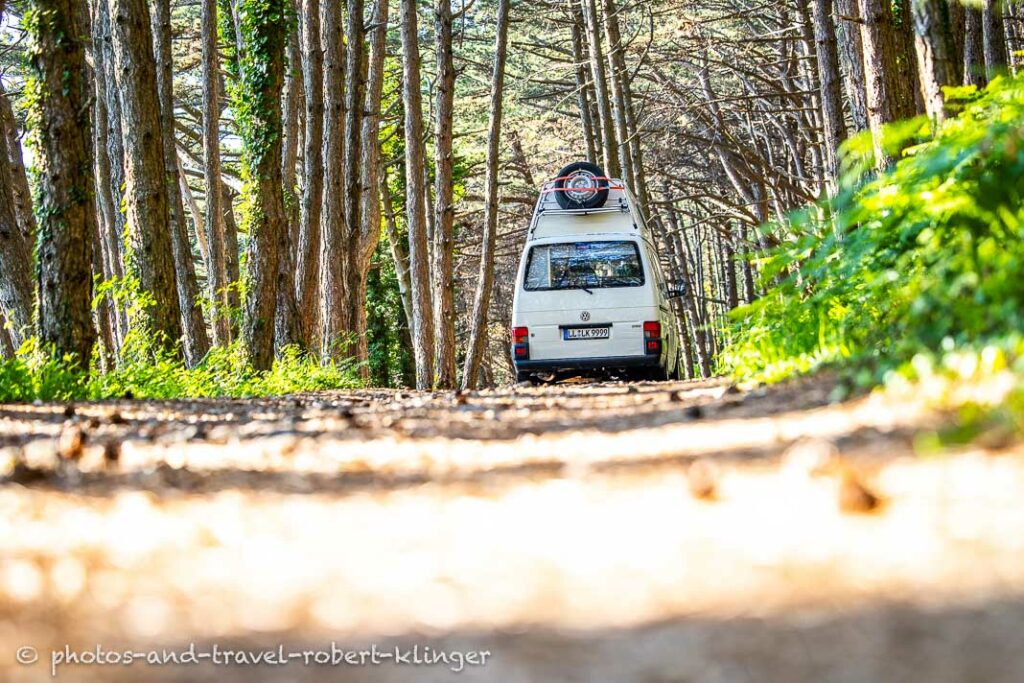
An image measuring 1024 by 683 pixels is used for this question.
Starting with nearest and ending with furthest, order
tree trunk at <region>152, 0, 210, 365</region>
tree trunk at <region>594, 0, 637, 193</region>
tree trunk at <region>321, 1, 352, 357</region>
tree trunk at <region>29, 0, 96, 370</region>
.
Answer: tree trunk at <region>29, 0, 96, 370</region> < tree trunk at <region>321, 1, 352, 357</region> < tree trunk at <region>152, 0, 210, 365</region> < tree trunk at <region>594, 0, 637, 193</region>

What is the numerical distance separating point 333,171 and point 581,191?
4.83 m

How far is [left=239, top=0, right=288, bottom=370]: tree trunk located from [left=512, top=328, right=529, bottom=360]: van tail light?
12.5 feet

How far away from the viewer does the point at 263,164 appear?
57.9ft

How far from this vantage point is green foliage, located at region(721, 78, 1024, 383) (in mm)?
4832

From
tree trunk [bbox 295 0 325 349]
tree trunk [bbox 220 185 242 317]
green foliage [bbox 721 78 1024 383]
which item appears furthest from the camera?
tree trunk [bbox 220 185 242 317]

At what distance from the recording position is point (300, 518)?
143 inches

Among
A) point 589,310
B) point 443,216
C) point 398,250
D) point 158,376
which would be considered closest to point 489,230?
point 443,216

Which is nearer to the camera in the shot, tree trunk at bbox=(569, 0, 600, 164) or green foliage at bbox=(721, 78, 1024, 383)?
green foliage at bbox=(721, 78, 1024, 383)

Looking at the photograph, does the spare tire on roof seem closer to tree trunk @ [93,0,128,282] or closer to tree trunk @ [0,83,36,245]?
tree trunk @ [93,0,128,282]

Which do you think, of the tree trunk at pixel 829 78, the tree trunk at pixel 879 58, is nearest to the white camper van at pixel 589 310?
the tree trunk at pixel 829 78

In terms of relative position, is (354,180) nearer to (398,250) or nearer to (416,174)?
(416,174)

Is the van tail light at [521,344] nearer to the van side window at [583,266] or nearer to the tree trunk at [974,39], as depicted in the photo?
the van side window at [583,266]

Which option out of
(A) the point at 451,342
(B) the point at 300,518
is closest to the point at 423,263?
(A) the point at 451,342

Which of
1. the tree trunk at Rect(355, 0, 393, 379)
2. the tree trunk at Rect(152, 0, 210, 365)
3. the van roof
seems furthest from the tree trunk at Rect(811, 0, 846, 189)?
the tree trunk at Rect(152, 0, 210, 365)
